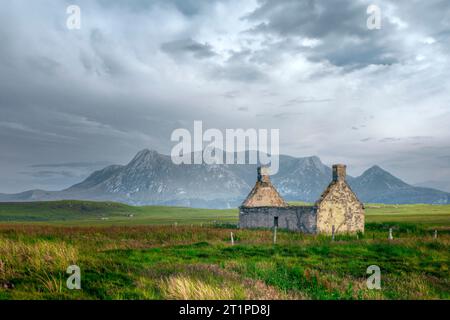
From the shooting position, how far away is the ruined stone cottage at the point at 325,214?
41062 mm

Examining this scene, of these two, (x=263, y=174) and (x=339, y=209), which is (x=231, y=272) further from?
(x=263, y=174)

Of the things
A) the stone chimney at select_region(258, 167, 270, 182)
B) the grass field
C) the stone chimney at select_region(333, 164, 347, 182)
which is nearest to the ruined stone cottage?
the stone chimney at select_region(333, 164, 347, 182)

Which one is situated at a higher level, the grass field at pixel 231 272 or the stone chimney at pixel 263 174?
the stone chimney at pixel 263 174

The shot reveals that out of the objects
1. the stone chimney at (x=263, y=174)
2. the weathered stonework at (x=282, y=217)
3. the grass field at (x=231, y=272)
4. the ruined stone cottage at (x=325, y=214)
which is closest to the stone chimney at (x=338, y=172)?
the ruined stone cottage at (x=325, y=214)

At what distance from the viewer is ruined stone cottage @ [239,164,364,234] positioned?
4106cm

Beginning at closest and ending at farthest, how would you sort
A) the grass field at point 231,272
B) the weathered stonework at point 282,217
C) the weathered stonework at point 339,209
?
the grass field at point 231,272 < the weathered stonework at point 282,217 < the weathered stonework at point 339,209

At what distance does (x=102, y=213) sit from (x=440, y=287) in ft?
593

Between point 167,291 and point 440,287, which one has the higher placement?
point 167,291

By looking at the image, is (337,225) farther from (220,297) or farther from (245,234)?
(220,297)

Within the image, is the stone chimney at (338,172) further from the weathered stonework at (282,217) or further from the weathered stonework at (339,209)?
the weathered stonework at (282,217)

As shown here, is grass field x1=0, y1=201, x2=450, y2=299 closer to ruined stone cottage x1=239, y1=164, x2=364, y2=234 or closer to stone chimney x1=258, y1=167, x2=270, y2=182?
ruined stone cottage x1=239, y1=164, x2=364, y2=234

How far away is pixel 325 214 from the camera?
136 feet
